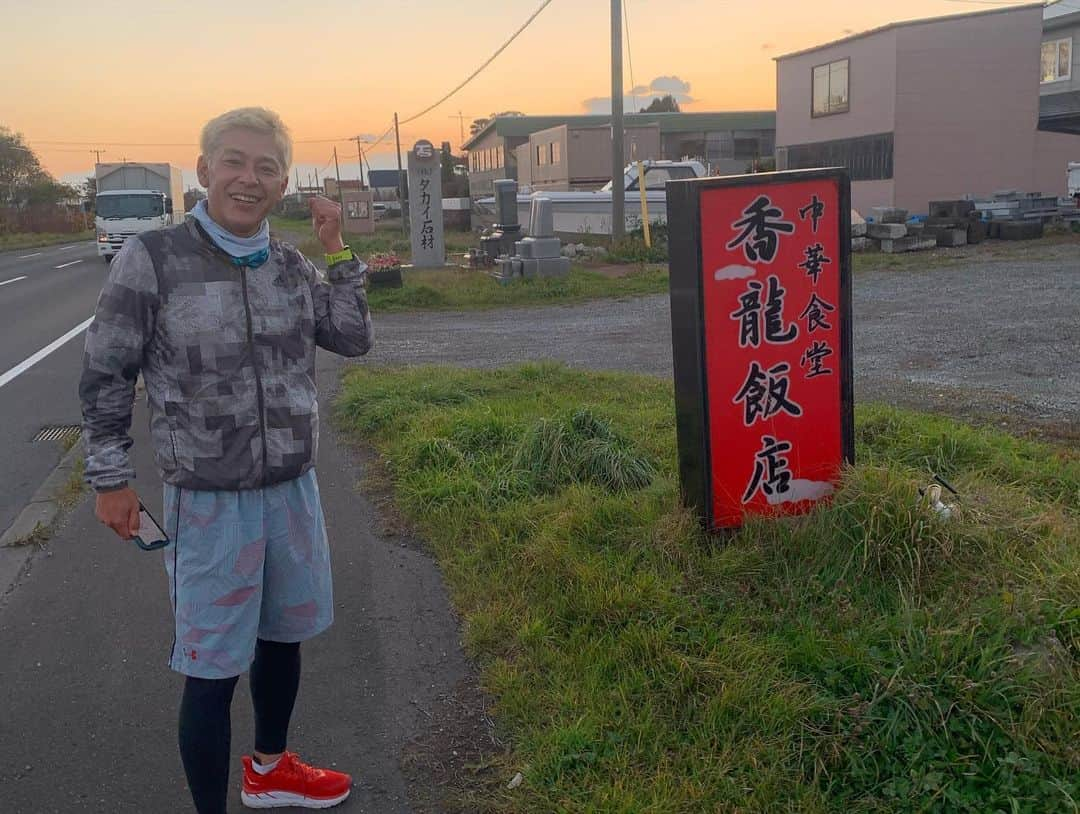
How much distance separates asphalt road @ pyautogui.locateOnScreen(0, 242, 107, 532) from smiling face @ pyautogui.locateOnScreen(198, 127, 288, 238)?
3820mm

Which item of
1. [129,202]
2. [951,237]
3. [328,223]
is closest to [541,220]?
[951,237]

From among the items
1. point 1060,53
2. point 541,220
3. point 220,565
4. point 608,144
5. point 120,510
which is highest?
point 1060,53

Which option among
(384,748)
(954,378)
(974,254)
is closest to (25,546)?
(384,748)

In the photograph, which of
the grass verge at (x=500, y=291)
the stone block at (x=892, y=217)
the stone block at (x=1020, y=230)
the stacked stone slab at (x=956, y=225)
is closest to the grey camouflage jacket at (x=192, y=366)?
the grass verge at (x=500, y=291)

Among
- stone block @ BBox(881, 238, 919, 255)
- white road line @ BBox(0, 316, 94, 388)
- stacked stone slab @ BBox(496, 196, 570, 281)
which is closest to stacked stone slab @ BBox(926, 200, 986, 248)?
stone block @ BBox(881, 238, 919, 255)

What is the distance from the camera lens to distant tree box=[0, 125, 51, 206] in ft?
187

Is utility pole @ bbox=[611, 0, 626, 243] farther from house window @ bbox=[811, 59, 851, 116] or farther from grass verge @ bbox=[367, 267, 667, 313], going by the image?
house window @ bbox=[811, 59, 851, 116]

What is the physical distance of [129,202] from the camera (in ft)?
99.7

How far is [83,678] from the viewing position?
3584 millimetres

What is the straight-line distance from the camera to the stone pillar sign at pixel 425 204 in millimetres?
20594

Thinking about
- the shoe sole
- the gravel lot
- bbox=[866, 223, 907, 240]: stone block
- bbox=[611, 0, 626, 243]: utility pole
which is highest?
bbox=[611, 0, 626, 243]: utility pole

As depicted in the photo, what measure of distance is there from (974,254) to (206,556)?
19.1 m

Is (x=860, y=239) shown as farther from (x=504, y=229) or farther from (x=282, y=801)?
(x=282, y=801)

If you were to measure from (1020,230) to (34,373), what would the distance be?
64.6 ft
